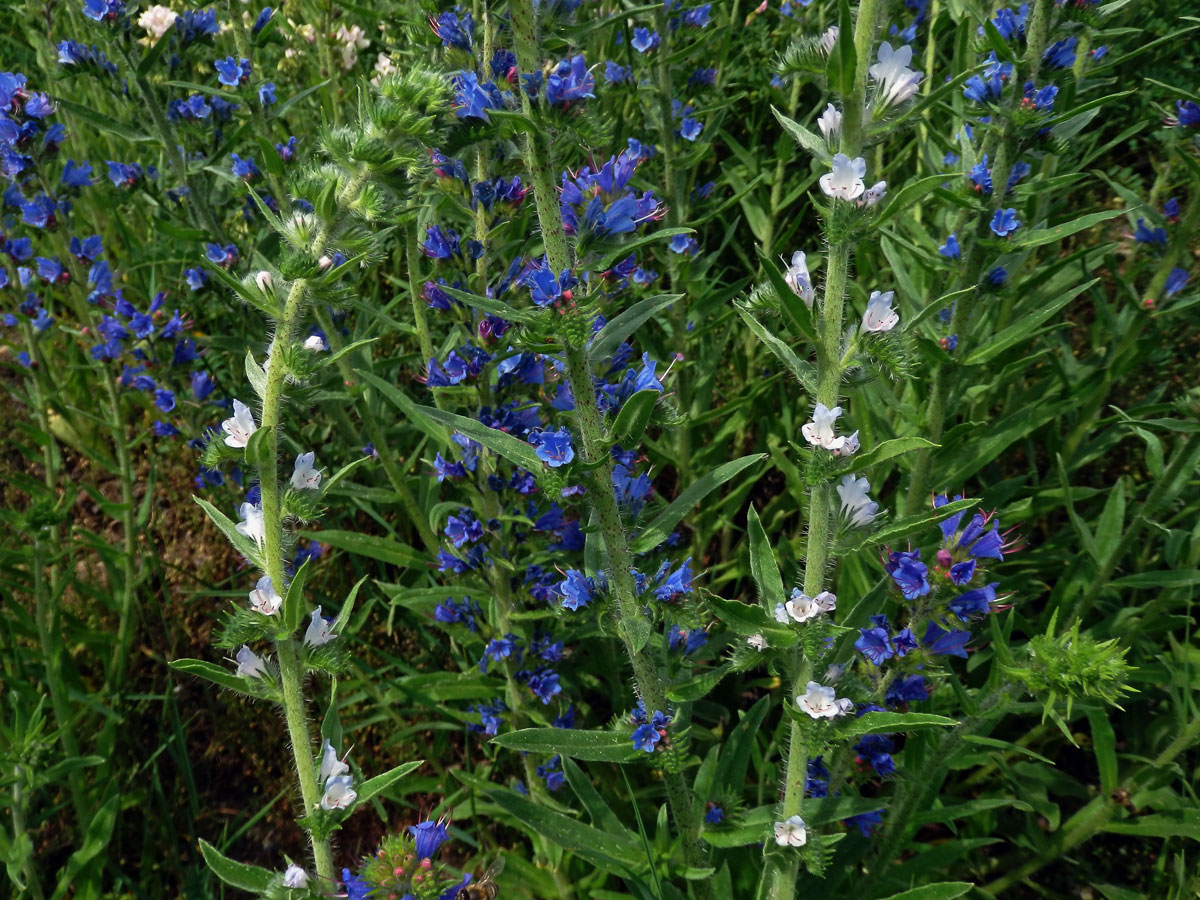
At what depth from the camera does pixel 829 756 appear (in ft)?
7.66

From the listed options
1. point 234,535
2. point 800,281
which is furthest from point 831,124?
point 234,535

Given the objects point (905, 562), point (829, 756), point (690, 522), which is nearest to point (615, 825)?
point (829, 756)

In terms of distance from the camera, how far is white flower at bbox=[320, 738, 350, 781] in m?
1.69

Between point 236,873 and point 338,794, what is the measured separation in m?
0.26

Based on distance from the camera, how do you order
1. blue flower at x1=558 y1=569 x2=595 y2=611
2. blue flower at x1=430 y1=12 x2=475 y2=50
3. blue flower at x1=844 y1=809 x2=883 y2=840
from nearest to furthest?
blue flower at x1=558 y1=569 x2=595 y2=611 < blue flower at x1=844 y1=809 x2=883 y2=840 < blue flower at x1=430 y1=12 x2=475 y2=50

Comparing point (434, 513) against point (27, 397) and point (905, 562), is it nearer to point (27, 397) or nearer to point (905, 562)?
point (905, 562)

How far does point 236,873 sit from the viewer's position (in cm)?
170

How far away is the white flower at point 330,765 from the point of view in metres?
1.69

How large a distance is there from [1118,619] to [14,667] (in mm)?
3849

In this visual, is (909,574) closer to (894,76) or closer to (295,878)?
(894,76)

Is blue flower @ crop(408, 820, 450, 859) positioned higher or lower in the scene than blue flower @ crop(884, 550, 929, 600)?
lower

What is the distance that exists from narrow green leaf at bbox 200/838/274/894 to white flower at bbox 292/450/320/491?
2.21 ft

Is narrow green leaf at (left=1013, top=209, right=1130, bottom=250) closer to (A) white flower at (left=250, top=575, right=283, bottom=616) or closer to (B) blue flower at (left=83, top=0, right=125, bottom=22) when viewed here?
(A) white flower at (left=250, top=575, right=283, bottom=616)

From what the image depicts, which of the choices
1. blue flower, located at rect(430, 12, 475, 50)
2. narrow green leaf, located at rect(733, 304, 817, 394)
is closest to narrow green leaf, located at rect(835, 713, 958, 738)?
narrow green leaf, located at rect(733, 304, 817, 394)
